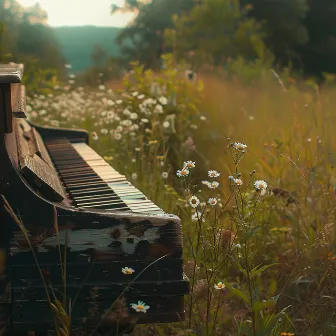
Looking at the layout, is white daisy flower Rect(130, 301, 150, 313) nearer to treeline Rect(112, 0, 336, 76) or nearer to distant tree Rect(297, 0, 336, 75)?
treeline Rect(112, 0, 336, 76)

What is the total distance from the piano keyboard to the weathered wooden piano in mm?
177

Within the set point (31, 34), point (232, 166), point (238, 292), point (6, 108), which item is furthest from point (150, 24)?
point (6, 108)

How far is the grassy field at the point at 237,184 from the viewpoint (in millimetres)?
3068

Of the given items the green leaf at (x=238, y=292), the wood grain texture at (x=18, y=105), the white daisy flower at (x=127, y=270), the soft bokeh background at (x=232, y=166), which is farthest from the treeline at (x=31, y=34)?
the white daisy flower at (x=127, y=270)

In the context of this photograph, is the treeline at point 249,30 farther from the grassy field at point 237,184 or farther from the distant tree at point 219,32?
the grassy field at point 237,184

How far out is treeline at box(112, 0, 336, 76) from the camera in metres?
27.2

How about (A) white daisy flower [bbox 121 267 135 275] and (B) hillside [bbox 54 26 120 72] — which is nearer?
(A) white daisy flower [bbox 121 267 135 275]

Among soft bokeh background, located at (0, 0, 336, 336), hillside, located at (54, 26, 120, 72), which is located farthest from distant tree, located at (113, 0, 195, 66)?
hillside, located at (54, 26, 120, 72)

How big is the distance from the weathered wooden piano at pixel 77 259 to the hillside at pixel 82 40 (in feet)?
397

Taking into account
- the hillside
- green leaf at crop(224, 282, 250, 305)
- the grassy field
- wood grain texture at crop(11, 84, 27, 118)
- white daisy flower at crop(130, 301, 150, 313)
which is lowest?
the hillside

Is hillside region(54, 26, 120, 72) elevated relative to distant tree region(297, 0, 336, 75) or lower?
lower

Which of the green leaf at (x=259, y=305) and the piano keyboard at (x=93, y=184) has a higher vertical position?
the piano keyboard at (x=93, y=184)

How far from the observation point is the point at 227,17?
90.4 ft

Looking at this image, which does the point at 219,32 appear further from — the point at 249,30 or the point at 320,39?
the point at 320,39
